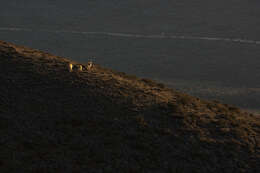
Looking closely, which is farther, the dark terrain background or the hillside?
the dark terrain background

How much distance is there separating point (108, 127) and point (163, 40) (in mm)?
37916

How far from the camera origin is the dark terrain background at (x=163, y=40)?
1416 inches

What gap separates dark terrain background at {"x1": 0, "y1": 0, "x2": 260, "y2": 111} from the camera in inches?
1416

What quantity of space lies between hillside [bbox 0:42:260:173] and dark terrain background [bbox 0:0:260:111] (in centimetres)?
1369

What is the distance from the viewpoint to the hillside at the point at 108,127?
1207 cm

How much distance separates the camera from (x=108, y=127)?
13.6 metres

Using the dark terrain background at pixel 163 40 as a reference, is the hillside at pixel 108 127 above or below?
below

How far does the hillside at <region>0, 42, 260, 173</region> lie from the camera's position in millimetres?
12070

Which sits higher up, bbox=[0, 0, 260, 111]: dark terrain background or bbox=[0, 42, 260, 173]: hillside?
bbox=[0, 0, 260, 111]: dark terrain background

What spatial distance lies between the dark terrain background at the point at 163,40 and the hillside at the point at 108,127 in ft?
44.9

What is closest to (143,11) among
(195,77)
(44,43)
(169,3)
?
(169,3)

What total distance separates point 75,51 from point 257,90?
21006 millimetres

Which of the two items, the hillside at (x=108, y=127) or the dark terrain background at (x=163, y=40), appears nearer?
the hillside at (x=108, y=127)

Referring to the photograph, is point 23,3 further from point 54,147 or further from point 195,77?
point 54,147
